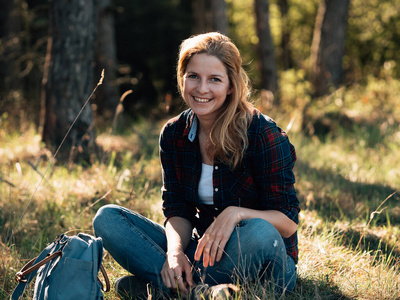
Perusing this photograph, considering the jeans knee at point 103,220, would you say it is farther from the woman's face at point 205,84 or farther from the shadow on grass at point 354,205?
the shadow on grass at point 354,205

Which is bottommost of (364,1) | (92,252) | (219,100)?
(92,252)

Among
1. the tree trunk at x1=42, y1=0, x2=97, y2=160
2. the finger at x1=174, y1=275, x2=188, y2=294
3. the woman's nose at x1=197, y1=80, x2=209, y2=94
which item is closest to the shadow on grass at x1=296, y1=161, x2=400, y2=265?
the finger at x1=174, y1=275, x2=188, y2=294

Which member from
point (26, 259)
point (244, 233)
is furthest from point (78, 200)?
point (244, 233)

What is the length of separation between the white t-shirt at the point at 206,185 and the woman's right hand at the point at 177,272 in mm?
366

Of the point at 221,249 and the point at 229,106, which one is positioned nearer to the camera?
the point at 221,249

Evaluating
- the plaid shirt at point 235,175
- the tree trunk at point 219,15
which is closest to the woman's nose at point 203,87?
the plaid shirt at point 235,175

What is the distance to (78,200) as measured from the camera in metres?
3.72

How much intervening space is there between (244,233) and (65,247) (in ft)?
2.70

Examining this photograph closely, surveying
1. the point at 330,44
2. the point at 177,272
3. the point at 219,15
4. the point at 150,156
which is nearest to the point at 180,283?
the point at 177,272

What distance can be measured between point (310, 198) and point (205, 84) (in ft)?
5.59

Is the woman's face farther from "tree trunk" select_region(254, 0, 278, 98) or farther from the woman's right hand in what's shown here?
"tree trunk" select_region(254, 0, 278, 98)

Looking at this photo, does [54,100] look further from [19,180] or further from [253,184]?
[253,184]

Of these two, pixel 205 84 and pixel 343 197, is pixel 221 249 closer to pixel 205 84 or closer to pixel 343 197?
pixel 205 84

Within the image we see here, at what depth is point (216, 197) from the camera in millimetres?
2438
